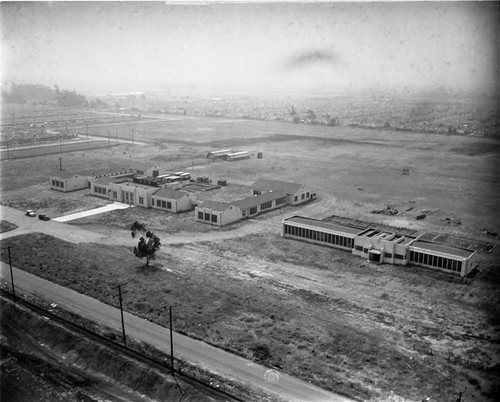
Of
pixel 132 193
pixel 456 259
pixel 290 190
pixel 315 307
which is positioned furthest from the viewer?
pixel 290 190

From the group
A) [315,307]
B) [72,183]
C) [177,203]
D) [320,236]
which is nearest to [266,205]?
[177,203]

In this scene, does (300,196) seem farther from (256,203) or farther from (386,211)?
(386,211)

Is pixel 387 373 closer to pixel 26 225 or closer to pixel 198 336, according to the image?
pixel 198 336

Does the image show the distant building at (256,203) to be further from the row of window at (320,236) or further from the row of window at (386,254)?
the row of window at (386,254)

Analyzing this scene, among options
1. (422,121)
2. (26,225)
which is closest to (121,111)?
(422,121)

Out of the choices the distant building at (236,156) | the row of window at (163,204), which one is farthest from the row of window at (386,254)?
the distant building at (236,156)
